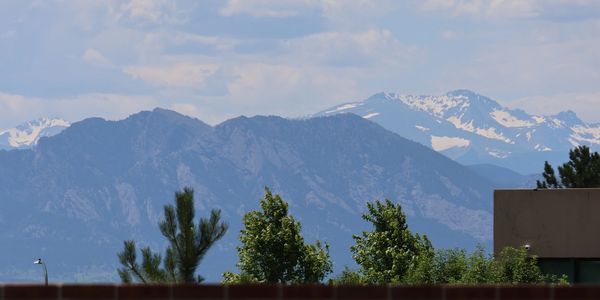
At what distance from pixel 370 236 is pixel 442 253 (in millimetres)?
24217

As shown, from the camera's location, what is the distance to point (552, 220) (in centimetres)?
3225

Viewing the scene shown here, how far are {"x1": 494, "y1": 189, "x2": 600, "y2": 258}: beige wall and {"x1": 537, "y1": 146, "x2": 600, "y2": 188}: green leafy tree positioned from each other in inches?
2505

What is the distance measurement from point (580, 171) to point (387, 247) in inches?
1322

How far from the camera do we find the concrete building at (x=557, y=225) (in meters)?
31.8

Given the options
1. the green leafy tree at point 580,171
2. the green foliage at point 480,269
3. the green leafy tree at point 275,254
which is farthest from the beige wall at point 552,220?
the green leafy tree at point 580,171

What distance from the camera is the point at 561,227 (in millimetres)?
32094

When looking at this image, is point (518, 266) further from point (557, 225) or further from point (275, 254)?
point (275, 254)

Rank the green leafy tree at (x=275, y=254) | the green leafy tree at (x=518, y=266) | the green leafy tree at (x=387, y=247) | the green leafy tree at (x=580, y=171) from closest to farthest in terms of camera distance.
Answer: the green leafy tree at (x=518, y=266) → the green leafy tree at (x=275, y=254) → the green leafy tree at (x=387, y=247) → the green leafy tree at (x=580, y=171)

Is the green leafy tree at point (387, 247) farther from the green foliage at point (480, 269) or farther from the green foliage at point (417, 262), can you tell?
the green foliage at point (480, 269)

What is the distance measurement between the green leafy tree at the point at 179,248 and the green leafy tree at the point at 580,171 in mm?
57128

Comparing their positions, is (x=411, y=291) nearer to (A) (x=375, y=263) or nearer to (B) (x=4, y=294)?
(B) (x=4, y=294)

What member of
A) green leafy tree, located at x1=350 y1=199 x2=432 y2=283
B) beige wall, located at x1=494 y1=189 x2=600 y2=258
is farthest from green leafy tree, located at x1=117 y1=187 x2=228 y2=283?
green leafy tree, located at x1=350 y1=199 x2=432 y2=283


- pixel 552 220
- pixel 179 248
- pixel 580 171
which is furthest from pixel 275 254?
pixel 580 171

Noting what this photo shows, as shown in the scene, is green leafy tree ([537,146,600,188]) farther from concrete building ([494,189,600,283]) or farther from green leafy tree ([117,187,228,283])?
concrete building ([494,189,600,283])
